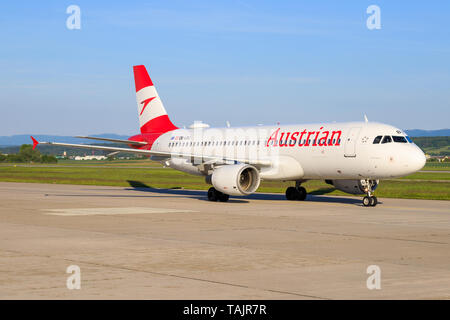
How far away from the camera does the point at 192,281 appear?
34.8 feet

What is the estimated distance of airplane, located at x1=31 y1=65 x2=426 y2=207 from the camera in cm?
2750

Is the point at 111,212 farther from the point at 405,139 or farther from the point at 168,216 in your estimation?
the point at 405,139

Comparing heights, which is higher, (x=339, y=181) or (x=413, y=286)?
(x=339, y=181)

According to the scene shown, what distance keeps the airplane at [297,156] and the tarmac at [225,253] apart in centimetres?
268

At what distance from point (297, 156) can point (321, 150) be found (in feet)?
4.74

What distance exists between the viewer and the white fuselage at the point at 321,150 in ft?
89.5

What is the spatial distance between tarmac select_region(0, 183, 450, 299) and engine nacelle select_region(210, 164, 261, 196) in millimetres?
3692

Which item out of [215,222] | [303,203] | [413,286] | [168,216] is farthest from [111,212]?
[413,286]

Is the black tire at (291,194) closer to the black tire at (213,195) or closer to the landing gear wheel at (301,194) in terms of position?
the landing gear wheel at (301,194)

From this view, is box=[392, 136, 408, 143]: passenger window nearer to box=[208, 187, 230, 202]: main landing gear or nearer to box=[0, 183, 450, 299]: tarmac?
box=[0, 183, 450, 299]: tarmac

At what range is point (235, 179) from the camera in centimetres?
2927

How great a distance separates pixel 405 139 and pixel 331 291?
62.9 ft

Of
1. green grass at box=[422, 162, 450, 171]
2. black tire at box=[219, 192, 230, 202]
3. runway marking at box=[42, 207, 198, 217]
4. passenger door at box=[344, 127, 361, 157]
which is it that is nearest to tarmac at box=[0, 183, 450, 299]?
runway marking at box=[42, 207, 198, 217]
